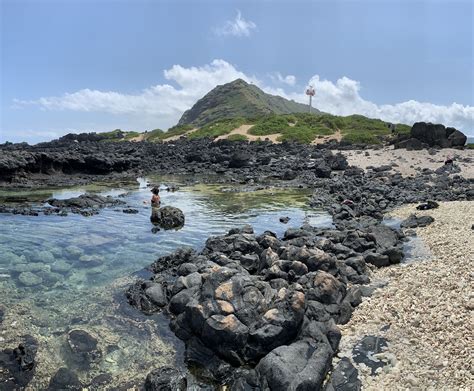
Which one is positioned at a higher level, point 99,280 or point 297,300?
point 297,300

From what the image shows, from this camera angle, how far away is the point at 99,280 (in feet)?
53.4

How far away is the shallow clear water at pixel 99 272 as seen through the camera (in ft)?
36.6

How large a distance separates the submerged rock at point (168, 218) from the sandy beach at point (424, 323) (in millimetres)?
13114

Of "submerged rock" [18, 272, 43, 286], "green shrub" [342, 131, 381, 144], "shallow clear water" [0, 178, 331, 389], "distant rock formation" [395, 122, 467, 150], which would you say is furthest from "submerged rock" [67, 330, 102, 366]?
"green shrub" [342, 131, 381, 144]

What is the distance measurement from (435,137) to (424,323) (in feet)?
186

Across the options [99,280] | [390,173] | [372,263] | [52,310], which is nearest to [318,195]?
[390,173]

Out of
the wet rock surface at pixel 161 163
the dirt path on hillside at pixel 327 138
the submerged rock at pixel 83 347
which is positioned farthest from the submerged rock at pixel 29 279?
the dirt path on hillside at pixel 327 138

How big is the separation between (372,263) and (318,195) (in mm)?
19950

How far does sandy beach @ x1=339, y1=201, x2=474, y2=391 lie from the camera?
9.19 meters

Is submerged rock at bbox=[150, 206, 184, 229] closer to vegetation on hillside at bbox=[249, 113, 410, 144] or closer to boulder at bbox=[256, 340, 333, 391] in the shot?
boulder at bbox=[256, 340, 333, 391]

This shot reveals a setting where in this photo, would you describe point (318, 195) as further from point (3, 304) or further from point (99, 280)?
point (3, 304)

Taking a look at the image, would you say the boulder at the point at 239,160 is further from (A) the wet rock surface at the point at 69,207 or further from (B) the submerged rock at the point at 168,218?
(B) the submerged rock at the point at 168,218

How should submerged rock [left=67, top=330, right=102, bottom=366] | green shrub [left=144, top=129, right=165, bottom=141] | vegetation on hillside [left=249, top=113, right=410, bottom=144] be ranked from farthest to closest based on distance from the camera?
green shrub [left=144, top=129, right=165, bottom=141], vegetation on hillside [left=249, top=113, right=410, bottom=144], submerged rock [left=67, top=330, right=102, bottom=366]

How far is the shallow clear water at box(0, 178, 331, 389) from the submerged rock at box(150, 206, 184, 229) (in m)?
0.71
